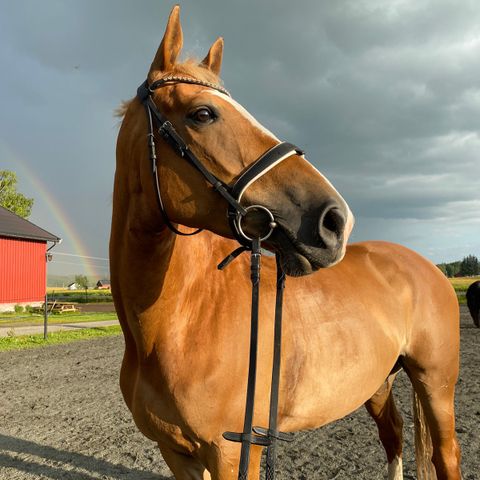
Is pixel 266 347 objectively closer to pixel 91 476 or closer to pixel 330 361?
pixel 330 361

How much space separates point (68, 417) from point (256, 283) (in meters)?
Result: 5.82

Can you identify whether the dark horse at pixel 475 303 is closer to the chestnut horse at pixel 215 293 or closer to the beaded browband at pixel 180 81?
the chestnut horse at pixel 215 293

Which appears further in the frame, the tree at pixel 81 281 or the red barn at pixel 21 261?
the tree at pixel 81 281

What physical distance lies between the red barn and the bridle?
25.2 metres

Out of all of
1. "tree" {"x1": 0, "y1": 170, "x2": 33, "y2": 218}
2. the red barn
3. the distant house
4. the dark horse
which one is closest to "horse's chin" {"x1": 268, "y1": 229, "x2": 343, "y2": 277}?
the dark horse

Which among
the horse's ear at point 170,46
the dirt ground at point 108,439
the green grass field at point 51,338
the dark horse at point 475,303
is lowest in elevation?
the dirt ground at point 108,439

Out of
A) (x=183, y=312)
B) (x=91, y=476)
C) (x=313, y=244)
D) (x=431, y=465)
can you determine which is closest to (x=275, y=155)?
(x=313, y=244)

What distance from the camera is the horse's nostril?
149 cm

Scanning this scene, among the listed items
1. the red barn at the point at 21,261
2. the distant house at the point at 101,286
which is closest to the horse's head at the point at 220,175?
the red barn at the point at 21,261

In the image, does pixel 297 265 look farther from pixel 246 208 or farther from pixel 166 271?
pixel 166 271

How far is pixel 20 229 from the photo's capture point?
2575 centimetres

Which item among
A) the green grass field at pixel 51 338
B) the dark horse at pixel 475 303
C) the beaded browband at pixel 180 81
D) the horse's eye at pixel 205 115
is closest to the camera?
the horse's eye at pixel 205 115

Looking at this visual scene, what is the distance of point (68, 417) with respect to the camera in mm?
6148

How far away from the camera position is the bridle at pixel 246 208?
1.59 m
